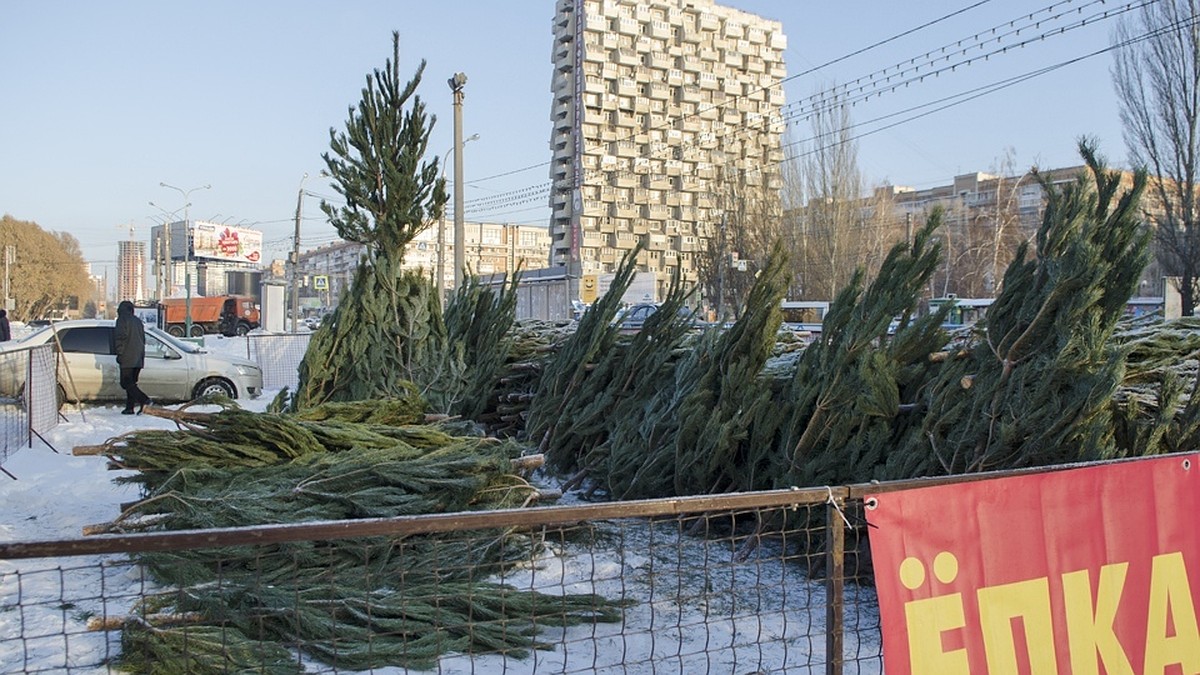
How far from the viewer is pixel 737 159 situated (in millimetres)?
77188

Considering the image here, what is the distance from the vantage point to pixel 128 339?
1240cm

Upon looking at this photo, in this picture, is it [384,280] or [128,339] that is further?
[128,339]

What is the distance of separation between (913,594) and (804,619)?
215 cm

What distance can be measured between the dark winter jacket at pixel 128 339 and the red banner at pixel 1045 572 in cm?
1202

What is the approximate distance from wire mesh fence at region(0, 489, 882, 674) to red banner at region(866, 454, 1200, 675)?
22 cm

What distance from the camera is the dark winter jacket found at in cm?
1231

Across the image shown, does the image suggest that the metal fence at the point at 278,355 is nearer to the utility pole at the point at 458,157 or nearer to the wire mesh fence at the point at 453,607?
the utility pole at the point at 458,157

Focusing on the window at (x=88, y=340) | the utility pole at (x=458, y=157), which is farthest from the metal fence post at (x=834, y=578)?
the utility pole at (x=458, y=157)

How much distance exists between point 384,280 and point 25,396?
412cm

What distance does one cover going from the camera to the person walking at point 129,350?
12328 mm

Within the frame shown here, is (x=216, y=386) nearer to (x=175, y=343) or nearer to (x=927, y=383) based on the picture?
(x=175, y=343)

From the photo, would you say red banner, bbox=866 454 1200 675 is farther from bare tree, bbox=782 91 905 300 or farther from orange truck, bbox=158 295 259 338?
orange truck, bbox=158 295 259 338

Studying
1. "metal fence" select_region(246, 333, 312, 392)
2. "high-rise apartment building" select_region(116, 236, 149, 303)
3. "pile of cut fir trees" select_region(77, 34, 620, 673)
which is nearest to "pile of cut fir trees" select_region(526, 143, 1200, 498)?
"pile of cut fir trees" select_region(77, 34, 620, 673)

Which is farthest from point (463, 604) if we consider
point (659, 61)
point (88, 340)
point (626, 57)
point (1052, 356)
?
point (659, 61)
